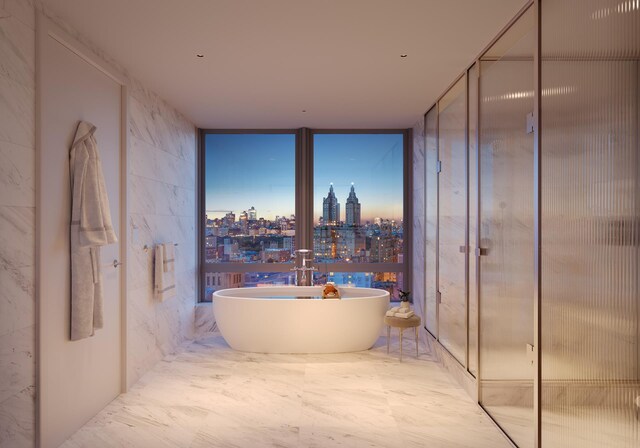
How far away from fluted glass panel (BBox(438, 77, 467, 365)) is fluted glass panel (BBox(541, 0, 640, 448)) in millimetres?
1550

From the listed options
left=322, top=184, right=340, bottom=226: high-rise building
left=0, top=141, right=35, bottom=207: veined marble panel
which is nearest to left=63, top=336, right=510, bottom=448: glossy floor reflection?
left=0, top=141, right=35, bottom=207: veined marble panel

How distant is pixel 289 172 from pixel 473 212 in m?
3.01

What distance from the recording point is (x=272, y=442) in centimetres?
302

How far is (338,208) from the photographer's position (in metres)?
6.39

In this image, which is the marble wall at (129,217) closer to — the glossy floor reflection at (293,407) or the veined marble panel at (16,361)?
the veined marble panel at (16,361)

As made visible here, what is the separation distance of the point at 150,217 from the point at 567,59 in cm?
352

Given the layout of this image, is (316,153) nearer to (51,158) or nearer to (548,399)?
(51,158)

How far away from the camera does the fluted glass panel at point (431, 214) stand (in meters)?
5.11

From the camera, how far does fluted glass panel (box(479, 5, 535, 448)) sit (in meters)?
2.75

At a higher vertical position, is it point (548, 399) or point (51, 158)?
point (51, 158)

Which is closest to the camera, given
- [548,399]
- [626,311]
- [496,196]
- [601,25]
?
[626,311]

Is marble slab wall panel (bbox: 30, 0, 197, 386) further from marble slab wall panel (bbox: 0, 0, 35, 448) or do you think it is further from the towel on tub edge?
marble slab wall panel (bbox: 0, 0, 35, 448)

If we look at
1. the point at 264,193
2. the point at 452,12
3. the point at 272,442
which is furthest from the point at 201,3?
the point at 264,193

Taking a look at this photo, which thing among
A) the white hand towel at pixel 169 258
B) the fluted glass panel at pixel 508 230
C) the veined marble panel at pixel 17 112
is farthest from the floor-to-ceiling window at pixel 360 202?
the veined marble panel at pixel 17 112
